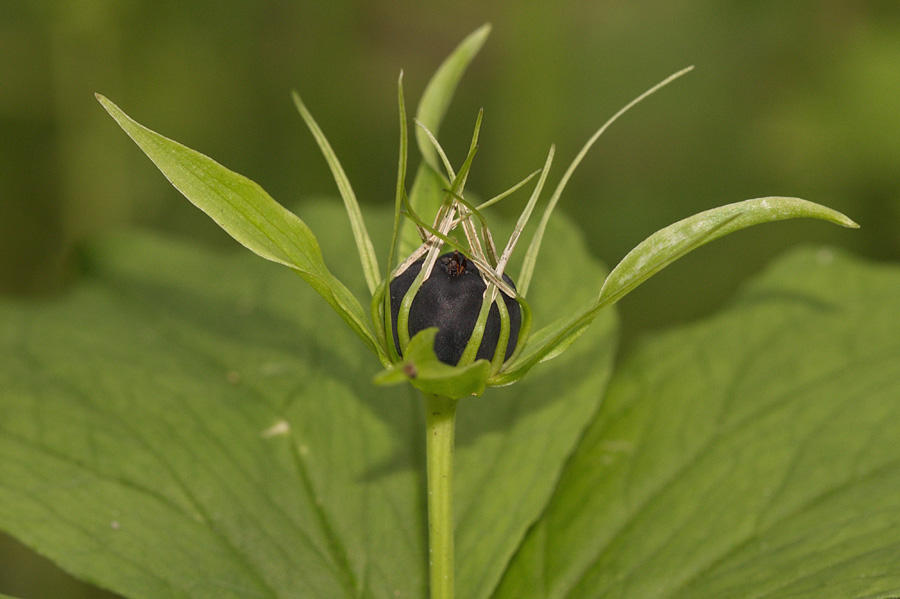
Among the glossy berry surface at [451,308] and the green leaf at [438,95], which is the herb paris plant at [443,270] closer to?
the glossy berry surface at [451,308]

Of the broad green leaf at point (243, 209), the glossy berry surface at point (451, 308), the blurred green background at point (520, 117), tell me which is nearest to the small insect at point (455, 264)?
the glossy berry surface at point (451, 308)

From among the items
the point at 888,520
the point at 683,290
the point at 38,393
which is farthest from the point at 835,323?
the point at 683,290

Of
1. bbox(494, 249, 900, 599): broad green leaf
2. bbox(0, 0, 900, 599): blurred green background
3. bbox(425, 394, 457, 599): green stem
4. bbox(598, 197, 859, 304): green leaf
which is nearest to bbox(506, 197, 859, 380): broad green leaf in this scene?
bbox(598, 197, 859, 304): green leaf

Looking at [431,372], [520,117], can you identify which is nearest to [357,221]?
[431,372]

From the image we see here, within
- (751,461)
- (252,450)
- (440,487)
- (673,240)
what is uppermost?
(673,240)

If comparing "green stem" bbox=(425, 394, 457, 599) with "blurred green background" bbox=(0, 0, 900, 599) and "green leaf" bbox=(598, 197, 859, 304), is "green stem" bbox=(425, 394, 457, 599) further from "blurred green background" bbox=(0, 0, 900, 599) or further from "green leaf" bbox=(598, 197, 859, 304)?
"blurred green background" bbox=(0, 0, 900, 599)

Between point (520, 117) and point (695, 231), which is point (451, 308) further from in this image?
point (520, 117)
